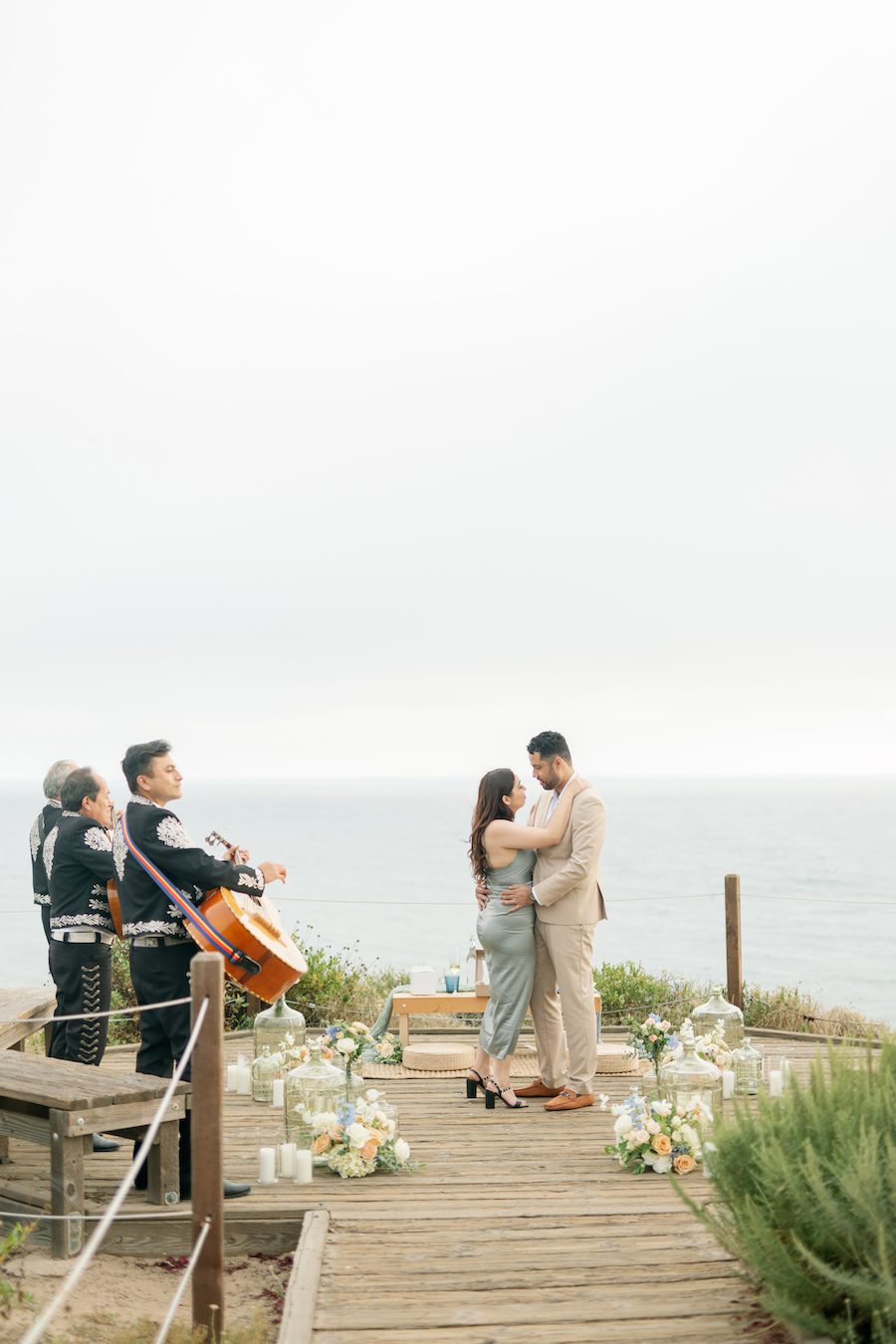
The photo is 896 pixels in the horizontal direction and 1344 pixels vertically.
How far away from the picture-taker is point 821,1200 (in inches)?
119

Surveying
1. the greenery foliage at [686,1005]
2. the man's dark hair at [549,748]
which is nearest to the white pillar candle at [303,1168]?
the man's dark hair at [549,748]

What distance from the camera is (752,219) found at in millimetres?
20156

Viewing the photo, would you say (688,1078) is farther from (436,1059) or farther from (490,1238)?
(436,1059)

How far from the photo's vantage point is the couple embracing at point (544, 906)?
20.6 ft

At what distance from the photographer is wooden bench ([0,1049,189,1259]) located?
14.8ft

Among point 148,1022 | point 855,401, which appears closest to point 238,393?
point 855,401

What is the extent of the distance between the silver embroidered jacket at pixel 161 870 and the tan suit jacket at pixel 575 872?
1841mm

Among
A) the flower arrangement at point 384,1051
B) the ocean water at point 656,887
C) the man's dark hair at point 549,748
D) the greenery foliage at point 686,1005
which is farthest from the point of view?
the ocean water at point 656,887

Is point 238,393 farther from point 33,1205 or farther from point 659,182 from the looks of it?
point 33,1205

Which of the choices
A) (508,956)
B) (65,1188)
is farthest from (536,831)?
(65,1188)

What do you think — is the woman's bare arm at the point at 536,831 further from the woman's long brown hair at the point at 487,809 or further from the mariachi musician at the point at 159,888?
the mariachi musician at the point at 159,888

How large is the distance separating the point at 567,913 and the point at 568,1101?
37.2 inches

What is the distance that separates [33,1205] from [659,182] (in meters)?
18.6

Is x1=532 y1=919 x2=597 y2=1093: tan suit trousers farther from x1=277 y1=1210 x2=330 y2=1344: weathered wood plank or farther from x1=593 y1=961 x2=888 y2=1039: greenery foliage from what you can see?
x1=593 y1=961 x2=888 y2=1039: greenery foliage
